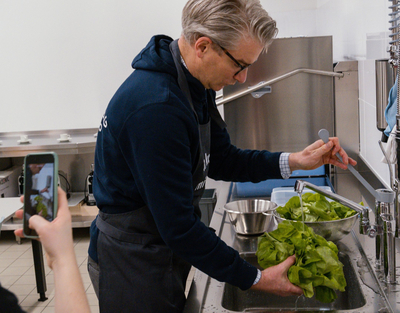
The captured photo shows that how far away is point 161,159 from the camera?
1.15 m

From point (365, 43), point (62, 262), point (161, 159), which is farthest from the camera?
point (365, 43)

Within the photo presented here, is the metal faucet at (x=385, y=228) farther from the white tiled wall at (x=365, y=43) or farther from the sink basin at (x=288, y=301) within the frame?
the white tiled wall at (x=365, y=43)

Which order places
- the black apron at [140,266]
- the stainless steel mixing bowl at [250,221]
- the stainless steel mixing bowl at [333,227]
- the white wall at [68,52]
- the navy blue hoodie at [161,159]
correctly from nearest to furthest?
1. the navy blue hoodie at [161,159]
2. the black apron at [140,266]
3. the stainless steel mixing bowl at [333,227]
4. the stainless steel mixing bowl at [250,221]
5. the white wall at [68,52]

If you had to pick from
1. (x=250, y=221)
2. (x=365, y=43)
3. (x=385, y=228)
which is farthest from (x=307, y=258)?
(x=365, y=43)

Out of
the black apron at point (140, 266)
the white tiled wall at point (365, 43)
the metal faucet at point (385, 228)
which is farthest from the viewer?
the white tiled wall at point (365, 43)

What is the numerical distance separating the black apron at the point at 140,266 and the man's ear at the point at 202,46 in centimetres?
9

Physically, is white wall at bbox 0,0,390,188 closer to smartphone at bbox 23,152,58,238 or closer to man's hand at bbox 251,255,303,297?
man's hand at bbox 251,255,303,297

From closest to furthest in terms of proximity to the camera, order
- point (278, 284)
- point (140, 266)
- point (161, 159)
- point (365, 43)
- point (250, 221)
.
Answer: point (161, 159) < point (278, 284) < point (140, 266) < point (250, 221) < point (365, 43)

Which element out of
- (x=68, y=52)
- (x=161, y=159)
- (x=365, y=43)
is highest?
(x=68, y=52)

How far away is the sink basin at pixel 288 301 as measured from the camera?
54.7 inches

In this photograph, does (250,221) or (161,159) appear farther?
(250,221)

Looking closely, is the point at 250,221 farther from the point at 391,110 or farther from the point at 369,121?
the point at 369,121

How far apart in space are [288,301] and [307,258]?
0.79 ft

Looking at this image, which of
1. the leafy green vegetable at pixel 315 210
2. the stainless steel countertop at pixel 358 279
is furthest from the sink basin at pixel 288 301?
the leafy green vegetable at pixel 315 210
